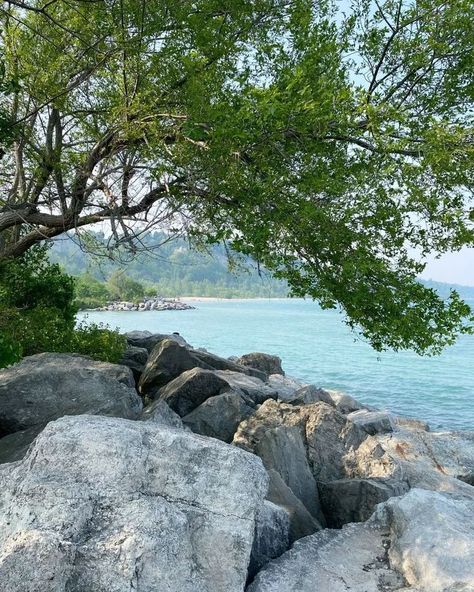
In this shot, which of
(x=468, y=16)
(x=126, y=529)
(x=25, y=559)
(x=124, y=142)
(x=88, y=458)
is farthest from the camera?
(x=124, y=142)

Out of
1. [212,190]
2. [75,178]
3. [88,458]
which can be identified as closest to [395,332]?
[212,190]

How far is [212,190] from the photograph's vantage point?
11070 millimetres

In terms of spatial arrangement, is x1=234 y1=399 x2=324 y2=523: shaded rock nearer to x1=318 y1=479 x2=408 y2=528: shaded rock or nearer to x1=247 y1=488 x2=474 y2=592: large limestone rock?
x1=318 y1=479 x2=408 y2=528: shaded rock

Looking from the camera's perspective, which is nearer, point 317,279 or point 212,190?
point 317,279

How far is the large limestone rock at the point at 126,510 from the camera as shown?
4.89 m

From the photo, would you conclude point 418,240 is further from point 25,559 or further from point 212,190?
point 25,559

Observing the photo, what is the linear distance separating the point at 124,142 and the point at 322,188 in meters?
5.43

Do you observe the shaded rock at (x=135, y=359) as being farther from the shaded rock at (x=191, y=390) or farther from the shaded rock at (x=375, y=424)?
the shaded rock at (x=375, y=424)

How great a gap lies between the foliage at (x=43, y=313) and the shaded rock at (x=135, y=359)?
0.37 metres

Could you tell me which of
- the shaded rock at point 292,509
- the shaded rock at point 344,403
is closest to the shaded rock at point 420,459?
the shaded rock at point 292,509

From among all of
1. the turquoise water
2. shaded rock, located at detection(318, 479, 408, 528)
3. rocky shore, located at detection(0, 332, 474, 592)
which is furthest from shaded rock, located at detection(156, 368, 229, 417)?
the turquoise water

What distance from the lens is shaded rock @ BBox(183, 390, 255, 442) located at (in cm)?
1070

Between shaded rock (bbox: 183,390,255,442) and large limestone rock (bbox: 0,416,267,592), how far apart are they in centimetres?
443

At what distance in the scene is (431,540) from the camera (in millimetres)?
5984
